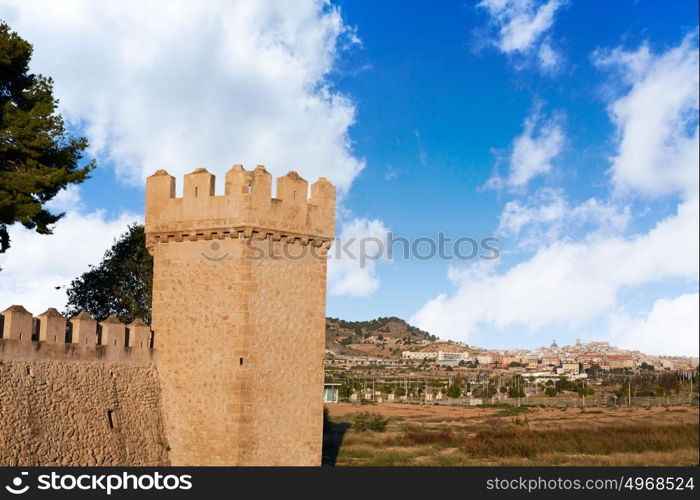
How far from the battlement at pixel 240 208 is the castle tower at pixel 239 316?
0.06ft

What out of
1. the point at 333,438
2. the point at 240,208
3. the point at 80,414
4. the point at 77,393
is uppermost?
the point at 240,208

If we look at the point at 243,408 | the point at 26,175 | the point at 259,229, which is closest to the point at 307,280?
the point at 259,229

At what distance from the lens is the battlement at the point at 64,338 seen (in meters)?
10.8

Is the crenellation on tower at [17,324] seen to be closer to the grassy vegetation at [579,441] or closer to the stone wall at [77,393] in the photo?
the stone wall at [77,393]

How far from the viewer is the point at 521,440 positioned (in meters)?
28.2

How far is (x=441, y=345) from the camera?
359 feet

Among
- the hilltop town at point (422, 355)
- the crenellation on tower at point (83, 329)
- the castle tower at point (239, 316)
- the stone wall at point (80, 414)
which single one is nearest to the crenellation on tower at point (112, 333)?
the crenellation on tower at point (83, 329)

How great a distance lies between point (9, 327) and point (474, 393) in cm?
5533

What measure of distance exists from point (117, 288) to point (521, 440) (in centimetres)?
1539

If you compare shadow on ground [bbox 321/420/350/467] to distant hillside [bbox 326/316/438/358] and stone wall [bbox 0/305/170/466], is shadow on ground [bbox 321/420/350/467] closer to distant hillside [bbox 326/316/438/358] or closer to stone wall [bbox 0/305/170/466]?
stone wall [bbox 0/305/170/466]

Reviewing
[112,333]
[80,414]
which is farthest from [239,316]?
[80,414]

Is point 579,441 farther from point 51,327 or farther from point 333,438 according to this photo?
point 51,327

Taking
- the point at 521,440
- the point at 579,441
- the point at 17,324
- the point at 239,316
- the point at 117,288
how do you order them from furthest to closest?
the point at 579,441, the point at 521,440, the point at 117,288, the point at 239,316, the point at 17,324

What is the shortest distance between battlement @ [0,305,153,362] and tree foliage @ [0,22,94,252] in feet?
10.6
